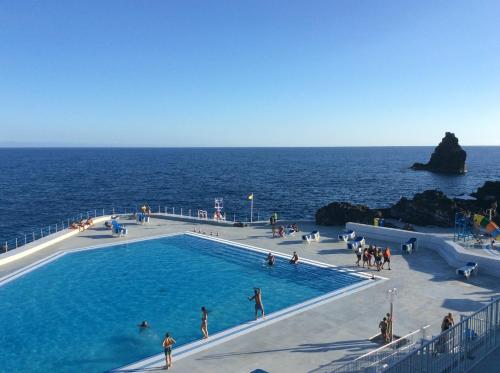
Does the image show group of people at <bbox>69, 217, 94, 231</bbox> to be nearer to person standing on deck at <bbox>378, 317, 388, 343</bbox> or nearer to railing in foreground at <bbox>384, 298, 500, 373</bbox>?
person standing on deck at <bbox>378, 317, 388, 343</bbox>

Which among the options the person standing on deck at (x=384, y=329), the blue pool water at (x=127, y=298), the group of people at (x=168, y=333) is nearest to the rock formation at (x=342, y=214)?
the blue pool water at (x=127, y=298)

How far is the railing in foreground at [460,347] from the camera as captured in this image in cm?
813

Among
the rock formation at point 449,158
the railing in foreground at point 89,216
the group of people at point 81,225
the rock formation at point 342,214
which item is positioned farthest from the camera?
the rock formation at point 449,158

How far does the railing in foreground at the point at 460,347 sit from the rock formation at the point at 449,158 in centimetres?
12870

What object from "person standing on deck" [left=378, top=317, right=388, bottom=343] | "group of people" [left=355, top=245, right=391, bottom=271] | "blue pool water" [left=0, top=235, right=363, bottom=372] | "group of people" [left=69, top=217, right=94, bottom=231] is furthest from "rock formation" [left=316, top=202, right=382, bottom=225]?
"person standing on deck" [left=378, top=317, right=388, bottom=343]

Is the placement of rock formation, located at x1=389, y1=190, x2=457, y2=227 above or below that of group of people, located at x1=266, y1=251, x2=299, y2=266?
above

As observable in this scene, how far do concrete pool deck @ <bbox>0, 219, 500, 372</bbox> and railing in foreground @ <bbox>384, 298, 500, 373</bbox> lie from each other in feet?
10.6

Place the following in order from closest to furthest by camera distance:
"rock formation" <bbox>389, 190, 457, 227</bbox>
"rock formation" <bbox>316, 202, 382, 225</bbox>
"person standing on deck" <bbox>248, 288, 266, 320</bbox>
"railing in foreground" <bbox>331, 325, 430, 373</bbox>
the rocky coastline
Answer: "railing in foreground" <bbox>331, 325, 430, 373</bbox> → "person standing on deck" <bbox>248, 288, 266, 320</bbox> → "rock formation" <bbox>316, 202, 382, 225</bbox> → the rocky coastline → "rock formation" <bbox>389, 190, 457, 227</bbox>

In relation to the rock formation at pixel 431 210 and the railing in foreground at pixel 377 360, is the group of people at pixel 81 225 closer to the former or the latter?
the railing in foreground at pixel 377 360

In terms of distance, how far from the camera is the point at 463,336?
8812 mm

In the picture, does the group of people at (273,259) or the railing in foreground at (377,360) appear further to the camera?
the group of people at (273,259)

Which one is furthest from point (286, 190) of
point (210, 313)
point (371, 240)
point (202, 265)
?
point (210, 313)

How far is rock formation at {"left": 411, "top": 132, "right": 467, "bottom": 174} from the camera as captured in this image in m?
125

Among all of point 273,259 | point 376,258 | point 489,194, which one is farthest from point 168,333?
point 489,194
